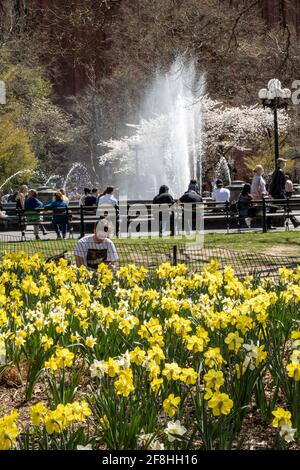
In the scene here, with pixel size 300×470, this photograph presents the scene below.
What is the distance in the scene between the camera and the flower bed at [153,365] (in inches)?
132

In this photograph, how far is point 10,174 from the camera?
141 ft

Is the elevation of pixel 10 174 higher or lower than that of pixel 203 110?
lower

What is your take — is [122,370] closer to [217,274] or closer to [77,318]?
[77,318]

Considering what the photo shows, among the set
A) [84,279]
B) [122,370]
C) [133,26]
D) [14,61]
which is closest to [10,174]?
[14,61]

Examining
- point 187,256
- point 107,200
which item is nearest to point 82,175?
point 107,200

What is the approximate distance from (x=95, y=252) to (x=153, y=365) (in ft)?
16.4

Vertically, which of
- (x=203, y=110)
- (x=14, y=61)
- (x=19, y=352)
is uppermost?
(x=14, y=61)

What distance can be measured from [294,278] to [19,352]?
269 cm

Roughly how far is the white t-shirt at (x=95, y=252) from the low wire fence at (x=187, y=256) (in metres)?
0.38

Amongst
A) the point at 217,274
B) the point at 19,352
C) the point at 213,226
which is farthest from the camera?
the point at 213,226

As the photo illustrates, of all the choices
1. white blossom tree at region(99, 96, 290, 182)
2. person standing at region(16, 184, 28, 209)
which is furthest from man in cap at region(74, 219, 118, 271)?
white blossom tree at region(99, 96, 290, 182)

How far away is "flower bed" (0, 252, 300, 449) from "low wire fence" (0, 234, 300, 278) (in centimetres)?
320

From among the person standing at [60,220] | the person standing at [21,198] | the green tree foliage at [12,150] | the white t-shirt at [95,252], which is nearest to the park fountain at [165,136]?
the green tree foliage at [12,150]

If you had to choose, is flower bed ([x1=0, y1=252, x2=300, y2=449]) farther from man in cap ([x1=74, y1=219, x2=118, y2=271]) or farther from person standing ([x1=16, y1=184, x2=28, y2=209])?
person standing ([x1=16, y1=184, x2=28, y2=209])
